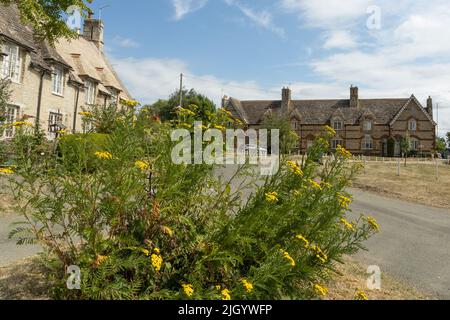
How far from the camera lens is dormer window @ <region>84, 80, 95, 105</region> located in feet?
83.8

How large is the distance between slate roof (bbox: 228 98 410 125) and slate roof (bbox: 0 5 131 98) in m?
29.5

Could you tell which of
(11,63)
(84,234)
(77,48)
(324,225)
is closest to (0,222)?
(84,234)

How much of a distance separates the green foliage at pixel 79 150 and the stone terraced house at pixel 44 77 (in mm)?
9741

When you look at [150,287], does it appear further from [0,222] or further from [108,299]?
[0,222]

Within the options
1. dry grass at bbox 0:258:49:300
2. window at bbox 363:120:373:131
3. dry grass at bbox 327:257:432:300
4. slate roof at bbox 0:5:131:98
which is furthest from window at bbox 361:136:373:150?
dry grass at bbox 0:258:49:300

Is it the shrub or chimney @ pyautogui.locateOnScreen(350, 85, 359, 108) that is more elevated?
chimney @ pyautogui.locateOnScreen(350, 85, 359, 108)

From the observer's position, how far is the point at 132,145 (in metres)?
3.15

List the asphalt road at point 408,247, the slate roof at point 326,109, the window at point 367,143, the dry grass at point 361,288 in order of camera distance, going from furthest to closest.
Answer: the slate roof at point 326,109
the window at point 367,143
the asphalt road at point 408,247
the dry grass at point 361,288

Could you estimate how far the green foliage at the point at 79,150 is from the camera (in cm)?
303

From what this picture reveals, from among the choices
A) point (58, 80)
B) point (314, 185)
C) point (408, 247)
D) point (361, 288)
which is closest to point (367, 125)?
point (58, 80)

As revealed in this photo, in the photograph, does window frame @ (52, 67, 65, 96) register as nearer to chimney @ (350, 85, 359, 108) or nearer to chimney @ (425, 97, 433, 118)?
chimney @ (350, 85, 359, 108)

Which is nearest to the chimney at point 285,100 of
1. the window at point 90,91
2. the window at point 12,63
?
the window at point 90,91

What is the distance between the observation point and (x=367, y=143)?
53656 millimetres

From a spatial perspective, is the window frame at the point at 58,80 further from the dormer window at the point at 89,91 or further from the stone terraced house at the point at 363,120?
the stone terraced house at the point at 363,120
